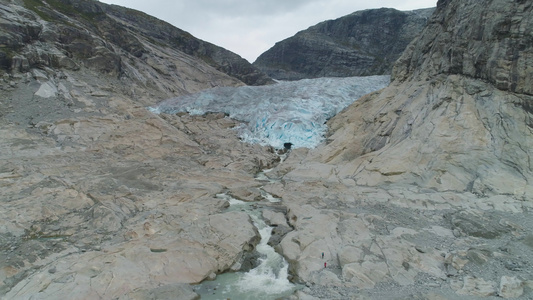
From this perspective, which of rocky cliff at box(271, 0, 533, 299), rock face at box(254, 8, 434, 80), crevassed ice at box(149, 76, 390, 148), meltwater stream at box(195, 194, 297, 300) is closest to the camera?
meltwater stream at box(195, 194, 297, 300)

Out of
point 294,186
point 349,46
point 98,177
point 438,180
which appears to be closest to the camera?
point 438,180

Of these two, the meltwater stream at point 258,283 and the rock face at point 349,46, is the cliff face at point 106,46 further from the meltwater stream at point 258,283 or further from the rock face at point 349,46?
the rock face at point 349,46

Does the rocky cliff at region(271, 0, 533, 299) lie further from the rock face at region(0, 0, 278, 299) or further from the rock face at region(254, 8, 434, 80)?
the rock face at region(254, 8, 434, 80)

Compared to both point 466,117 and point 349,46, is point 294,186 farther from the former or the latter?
point 349,46

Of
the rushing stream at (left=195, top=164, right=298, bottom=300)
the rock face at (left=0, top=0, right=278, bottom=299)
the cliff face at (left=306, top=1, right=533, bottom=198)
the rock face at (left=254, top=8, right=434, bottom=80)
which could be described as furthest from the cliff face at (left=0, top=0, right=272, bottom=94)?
the rock face at (left=254, top=8, right=434, bottom=80)

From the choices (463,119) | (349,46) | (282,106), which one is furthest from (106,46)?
(349,46)

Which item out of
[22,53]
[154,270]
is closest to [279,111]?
[22,53]

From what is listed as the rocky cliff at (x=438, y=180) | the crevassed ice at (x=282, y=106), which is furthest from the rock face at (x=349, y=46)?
the rocky cliff at (x=438, y=180)
